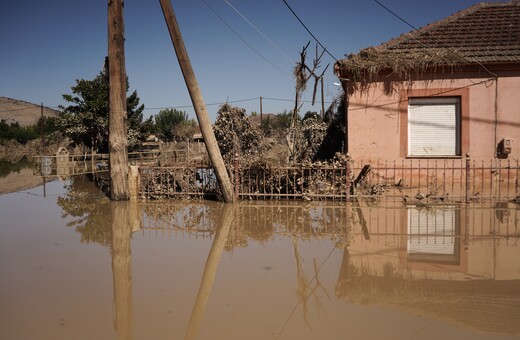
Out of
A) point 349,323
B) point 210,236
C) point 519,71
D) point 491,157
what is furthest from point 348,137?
point 349,323

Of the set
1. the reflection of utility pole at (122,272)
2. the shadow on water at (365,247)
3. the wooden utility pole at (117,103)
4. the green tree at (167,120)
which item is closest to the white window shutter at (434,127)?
the shadow on water at (365,247)

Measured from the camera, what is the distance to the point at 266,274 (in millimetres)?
5430

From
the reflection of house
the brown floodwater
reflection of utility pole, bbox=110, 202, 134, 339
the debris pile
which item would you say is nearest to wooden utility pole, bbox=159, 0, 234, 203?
the brown floodwater

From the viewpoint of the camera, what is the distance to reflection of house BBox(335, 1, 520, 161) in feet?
38.8

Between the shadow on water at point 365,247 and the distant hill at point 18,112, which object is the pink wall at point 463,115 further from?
the distant hill at point 18,112

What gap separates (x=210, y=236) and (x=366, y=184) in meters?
5.73

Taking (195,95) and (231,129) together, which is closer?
(195,95)

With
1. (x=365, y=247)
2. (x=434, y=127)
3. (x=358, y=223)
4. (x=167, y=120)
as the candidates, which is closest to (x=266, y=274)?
(x=365, y=247)

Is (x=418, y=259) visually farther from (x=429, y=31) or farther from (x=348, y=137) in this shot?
(x=429, y=31)

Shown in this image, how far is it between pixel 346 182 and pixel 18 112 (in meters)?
97.8

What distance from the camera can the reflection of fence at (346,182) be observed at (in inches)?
424

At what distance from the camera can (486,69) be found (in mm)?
11758

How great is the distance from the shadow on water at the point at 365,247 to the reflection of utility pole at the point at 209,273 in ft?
0.03

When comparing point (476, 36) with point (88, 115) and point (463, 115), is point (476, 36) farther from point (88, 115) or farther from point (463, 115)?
point (88, 115)
